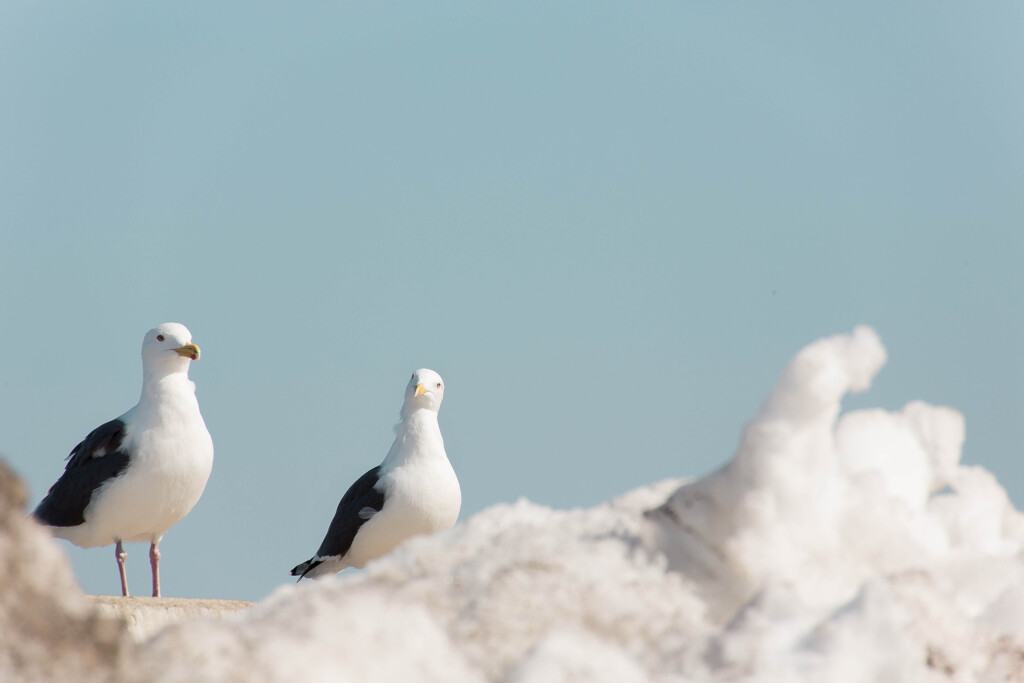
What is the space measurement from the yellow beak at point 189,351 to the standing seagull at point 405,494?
1907mm

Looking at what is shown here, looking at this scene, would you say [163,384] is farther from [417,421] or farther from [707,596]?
[707,596]

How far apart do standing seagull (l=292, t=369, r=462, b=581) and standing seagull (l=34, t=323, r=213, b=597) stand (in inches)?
61.1

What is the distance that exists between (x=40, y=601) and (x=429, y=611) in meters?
0.63

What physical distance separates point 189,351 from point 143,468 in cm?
116

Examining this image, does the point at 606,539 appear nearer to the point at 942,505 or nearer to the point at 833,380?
the point at 833,380

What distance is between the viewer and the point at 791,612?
183cm

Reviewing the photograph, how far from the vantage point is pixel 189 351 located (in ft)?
34.8

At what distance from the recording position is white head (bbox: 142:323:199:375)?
10508 millimetres

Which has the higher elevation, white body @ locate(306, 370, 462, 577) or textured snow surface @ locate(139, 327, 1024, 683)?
white body @ locate(306, 370, 462, 577)

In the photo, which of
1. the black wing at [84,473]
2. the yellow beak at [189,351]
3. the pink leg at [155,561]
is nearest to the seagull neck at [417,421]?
the yellow beak at [189,351]

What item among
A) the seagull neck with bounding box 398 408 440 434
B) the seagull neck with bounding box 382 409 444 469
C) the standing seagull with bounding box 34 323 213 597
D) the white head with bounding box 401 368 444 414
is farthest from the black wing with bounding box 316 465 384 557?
the standing seagull with bounding box 34 323 213 597

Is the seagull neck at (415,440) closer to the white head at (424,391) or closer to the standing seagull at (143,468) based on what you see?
the white head at (424,391)

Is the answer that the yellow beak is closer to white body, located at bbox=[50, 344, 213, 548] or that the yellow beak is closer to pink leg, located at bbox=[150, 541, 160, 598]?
white body, located at bbox=[50, 344, 213, 548]

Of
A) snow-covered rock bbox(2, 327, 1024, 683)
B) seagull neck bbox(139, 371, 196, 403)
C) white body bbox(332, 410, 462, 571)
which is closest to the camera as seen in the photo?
snow-covered rock bbox(2, 327, 1024, 683)
